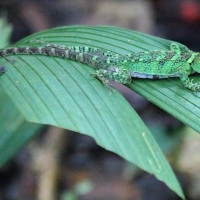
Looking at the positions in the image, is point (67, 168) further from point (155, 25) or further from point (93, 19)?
point (155, 25)

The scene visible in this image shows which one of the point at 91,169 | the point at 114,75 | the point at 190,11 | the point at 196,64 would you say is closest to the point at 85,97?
the point at 114,75

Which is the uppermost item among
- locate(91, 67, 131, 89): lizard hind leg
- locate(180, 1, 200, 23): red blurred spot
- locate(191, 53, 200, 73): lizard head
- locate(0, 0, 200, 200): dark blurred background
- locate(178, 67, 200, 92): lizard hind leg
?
locate(180, 1, 200, 23): red blurred spot

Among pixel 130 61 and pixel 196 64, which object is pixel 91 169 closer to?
pixel 130 61

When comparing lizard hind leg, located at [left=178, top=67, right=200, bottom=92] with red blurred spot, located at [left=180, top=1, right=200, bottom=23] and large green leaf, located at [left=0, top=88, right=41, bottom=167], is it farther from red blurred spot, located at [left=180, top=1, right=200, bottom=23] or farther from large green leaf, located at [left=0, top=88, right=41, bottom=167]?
red blurred spot, located at [left=180, top=1, right=200, bottom=23]

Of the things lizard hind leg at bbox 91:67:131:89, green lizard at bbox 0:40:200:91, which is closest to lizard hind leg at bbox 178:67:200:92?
green lizard at bbox 0:40:200:91

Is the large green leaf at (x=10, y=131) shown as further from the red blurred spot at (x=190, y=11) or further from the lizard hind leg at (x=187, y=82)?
the red blurred spot at (x=190, y=11)

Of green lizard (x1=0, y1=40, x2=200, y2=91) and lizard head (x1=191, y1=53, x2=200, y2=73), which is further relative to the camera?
lizard head (x1=191, y1=53, x2=200, y2=73)

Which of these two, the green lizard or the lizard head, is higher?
A: the green lizard
